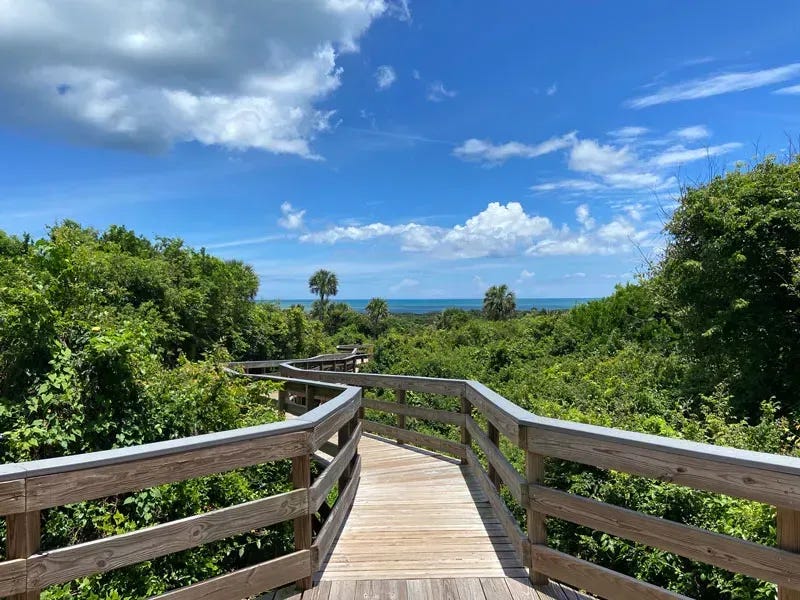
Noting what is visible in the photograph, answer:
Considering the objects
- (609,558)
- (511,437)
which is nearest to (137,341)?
(511,437)

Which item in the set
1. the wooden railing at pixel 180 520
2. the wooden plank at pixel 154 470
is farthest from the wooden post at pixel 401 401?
the wooden plank at pixel 154 470

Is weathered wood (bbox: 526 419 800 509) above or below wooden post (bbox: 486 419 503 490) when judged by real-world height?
above

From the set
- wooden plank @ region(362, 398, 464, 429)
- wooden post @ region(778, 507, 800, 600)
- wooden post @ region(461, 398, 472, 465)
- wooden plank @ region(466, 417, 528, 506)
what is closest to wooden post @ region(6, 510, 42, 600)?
wooden plank @ region(466, 417, 528, 506)

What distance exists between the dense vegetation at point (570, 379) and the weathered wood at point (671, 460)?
0.90 metres

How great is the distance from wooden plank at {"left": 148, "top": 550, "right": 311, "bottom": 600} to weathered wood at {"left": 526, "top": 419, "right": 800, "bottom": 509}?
151 centimetres

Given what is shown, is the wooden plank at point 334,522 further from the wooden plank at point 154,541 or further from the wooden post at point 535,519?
the wooden post at point 535,519

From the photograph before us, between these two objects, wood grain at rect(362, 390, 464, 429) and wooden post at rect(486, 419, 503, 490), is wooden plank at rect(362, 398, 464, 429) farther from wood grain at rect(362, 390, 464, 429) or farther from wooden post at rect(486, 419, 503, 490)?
wooden post at rect(486, 419, 503, 490)

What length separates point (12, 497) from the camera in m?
2.02

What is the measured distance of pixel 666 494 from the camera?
346 centimetres

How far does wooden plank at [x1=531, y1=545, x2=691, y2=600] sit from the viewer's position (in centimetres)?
262

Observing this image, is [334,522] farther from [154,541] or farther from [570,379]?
[570,379]

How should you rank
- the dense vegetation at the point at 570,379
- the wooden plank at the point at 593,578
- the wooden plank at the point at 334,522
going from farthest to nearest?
the dense vegetation at the point at 570,379, the wooden plank at the point at 334,522, the wooden plank at the point at 593,578

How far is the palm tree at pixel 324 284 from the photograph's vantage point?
71.8m

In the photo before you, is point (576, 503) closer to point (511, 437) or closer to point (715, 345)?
point (511, 437)
